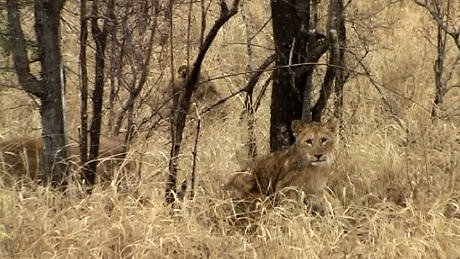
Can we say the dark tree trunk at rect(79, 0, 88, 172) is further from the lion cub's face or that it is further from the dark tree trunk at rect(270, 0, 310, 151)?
the dark tree trunk at rect(270, 0, 310, 151)

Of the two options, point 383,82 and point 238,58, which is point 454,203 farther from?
point 238,58

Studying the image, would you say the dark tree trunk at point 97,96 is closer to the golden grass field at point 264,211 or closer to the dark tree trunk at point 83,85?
the dark tree trunk at point 83,85

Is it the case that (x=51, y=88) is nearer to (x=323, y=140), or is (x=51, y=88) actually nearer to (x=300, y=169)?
(x=300, y=169)

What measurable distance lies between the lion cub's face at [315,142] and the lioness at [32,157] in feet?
3.81

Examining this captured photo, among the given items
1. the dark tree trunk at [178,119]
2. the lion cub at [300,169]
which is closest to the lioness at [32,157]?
the dark tree trunk at [178,119]

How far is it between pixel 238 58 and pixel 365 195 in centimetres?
412

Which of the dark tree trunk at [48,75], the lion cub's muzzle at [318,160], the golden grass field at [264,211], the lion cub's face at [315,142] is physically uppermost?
the dark tree trunk at [48,75]

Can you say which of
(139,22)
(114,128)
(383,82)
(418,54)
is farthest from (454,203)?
(418,54)

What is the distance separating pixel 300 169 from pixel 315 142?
0.65ft

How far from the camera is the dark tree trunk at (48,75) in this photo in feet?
16.0

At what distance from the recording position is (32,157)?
221 inches

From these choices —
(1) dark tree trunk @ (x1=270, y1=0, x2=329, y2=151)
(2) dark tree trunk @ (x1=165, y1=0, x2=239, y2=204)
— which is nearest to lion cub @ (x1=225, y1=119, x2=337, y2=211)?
(2) dark tree trunk @ (x1=165, y1=0, x2=239, y2=204)

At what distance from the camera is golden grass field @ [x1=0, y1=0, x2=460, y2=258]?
14.9 ft

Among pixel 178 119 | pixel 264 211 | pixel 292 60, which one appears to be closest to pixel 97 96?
pixel 178 119
